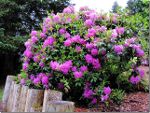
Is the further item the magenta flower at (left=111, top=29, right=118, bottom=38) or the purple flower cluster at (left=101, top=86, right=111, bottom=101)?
the magenta flower at (left=111, top=29, right=118, bottom=38)

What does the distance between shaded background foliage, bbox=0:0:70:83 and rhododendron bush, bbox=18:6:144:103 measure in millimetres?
6854

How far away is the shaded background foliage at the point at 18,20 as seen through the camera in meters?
12.7

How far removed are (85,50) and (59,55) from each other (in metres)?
0.42

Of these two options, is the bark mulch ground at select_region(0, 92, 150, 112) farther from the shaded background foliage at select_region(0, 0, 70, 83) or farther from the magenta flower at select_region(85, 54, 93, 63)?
the shaded background foliage at select_region(0, 0, 70, 83)

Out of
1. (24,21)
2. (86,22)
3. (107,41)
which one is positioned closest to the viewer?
(107,41)

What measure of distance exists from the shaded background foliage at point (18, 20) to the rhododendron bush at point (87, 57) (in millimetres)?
6854

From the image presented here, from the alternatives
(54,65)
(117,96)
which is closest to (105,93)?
(117,96)

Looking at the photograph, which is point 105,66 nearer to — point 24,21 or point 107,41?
point 107,41

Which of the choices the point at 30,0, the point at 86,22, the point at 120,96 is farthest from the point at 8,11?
the point at 120,96

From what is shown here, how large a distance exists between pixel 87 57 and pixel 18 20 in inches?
345

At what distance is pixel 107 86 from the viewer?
17.9 feet

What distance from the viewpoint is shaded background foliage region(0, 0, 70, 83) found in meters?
12.7

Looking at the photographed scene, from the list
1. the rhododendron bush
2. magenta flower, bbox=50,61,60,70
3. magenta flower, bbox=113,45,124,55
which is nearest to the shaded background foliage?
the rhododendron bush

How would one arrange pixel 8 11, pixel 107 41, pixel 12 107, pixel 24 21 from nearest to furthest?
1. pixel 107 41
2. pixel 12 107
3. pixel 8 11
4. pixel 24 21
